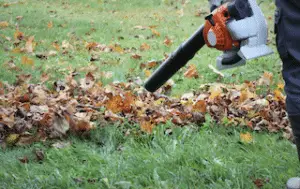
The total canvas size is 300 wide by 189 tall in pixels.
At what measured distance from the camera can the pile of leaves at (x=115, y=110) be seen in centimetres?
259

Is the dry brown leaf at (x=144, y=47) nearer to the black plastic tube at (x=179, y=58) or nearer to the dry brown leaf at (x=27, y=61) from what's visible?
the dry brown leaf at (x=27, y=61)

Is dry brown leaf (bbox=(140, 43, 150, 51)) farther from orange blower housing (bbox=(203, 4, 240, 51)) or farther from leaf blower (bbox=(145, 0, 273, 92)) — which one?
orange blower housing (bbox=(203, 4, 240, 51))

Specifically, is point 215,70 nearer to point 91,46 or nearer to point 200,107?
point 200,107

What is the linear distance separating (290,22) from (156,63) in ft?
11.3

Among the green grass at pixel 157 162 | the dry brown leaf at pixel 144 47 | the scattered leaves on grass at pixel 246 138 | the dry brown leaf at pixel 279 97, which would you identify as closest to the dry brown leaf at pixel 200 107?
the green grass at pixel 157 162

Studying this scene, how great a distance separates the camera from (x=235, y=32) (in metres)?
1.56

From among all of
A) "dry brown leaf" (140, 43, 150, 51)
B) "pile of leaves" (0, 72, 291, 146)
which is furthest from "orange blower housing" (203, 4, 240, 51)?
"dry brown leaf" (140, 43, 150, 51)

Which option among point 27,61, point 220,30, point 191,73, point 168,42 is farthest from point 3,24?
point 220,30

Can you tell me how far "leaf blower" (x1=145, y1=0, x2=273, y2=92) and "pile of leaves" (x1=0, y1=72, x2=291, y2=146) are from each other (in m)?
1.02

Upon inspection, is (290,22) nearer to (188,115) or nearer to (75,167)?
(75,167)

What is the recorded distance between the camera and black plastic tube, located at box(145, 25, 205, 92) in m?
1.80

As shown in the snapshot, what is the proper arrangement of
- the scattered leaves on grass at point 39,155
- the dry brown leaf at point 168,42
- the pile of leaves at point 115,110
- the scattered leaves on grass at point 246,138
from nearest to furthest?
1. the scattered leaves on grass at point 39,155
2. the scattered leaves on grass at point 246,138
3. the pile of leaves at point 115,110
4. the dry brown leaf at point 168,42

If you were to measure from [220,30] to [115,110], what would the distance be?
1456 mm

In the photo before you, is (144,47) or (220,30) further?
(144,47)
